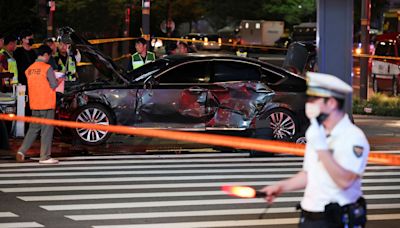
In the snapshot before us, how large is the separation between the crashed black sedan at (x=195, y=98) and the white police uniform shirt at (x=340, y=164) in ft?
30.0

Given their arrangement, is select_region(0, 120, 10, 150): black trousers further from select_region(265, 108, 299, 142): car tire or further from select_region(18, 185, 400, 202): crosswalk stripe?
select_region(265, 108, 299, 142): car tire

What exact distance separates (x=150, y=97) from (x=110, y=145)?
129cm

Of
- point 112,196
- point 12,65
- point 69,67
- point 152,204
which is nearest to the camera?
point 152,204

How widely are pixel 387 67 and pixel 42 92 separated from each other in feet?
53.2

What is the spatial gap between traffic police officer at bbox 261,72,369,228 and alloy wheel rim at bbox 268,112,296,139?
9.46 meters

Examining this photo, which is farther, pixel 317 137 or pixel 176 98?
pixel 176 98

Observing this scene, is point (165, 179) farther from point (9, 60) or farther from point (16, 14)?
point (16, 14)

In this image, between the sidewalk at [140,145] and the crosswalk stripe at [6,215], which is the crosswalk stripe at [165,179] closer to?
the crosswalk stripe at [6,215]

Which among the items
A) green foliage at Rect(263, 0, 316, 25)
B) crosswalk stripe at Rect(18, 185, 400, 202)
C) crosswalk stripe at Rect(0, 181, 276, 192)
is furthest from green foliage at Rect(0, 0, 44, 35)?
green foliage at Rect(263, 0, 316, 25)

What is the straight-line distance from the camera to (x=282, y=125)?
15.1m

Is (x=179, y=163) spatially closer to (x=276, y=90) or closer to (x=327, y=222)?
(x=276, y=90)

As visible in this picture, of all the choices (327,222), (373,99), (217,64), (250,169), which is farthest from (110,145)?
(327,222)

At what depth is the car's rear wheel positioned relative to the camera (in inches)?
592

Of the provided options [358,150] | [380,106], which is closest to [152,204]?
[358,150]
